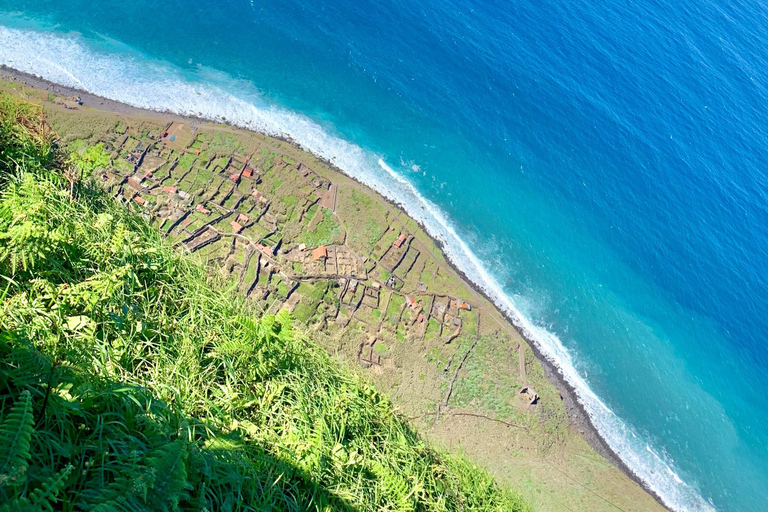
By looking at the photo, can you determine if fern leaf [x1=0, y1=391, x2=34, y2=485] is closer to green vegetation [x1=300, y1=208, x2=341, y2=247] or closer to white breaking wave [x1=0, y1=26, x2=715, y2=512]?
green vegetation [x1=300, y1=208, x2=341, y2=247]

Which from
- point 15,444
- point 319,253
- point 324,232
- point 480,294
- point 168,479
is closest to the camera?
point 15,444

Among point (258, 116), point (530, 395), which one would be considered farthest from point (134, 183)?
point (530, 395)

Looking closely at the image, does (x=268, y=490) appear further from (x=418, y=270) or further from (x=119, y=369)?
(x=418, y=270)

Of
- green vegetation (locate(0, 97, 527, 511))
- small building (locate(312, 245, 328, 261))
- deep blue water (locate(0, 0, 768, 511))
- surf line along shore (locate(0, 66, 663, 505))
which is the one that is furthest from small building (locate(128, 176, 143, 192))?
green vegetation (locate(0, 97, 527, 511))

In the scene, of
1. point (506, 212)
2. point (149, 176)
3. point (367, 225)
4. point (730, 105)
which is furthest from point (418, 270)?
point (730, 105)

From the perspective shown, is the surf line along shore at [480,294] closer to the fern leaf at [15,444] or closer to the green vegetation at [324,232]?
the green vegetation at [324,232]

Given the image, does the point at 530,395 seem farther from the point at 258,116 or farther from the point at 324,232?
the point at 258,116
